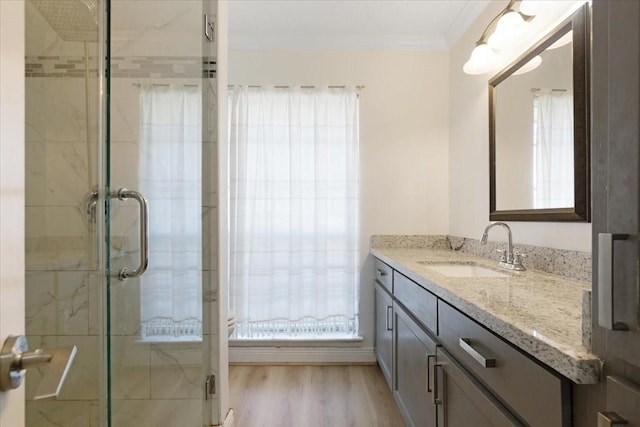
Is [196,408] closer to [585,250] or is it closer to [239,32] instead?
[585,250]

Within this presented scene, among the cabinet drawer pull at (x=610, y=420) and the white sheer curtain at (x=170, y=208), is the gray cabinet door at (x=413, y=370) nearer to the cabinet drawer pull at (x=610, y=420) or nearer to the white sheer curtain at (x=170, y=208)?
the cabinet drawer pull at (x=610, y=420)

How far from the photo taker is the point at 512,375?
803 millimetres

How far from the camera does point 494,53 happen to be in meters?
1.88

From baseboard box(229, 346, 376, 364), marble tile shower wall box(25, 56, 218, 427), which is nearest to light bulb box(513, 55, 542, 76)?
marble tile shower wall box(25, 56, 218, 427)

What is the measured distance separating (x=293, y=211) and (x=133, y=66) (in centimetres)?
150

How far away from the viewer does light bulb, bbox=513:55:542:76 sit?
1.62 metres

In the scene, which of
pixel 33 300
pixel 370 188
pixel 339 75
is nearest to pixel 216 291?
pixel 33 300

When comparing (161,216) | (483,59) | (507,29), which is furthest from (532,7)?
(161,216)

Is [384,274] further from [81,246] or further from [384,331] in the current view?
[81,246]

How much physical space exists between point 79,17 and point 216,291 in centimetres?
116

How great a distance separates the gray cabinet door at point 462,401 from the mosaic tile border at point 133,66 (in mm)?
1527

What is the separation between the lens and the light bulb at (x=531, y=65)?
1616 millimetres

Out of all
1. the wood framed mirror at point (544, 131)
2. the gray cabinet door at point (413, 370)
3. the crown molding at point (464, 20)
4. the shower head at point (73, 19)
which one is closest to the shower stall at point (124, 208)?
the shower head at point (73, 19)

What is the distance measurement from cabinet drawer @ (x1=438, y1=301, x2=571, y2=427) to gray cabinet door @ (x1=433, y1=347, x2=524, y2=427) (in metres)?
0.03
